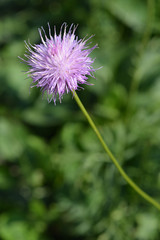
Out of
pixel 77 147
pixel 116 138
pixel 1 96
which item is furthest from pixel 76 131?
pixel 1 96

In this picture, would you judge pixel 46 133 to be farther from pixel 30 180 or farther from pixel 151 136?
pixel 151 136

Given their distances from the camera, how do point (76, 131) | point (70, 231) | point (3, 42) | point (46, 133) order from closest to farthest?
point (70, 231) < point (76, 131) < point (46, 133) < point (3, 42)

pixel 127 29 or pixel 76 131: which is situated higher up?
pixel 127 29

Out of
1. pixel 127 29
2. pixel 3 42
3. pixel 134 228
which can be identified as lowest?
pixel 134 228

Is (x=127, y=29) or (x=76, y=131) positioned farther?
(x=127, y=29)

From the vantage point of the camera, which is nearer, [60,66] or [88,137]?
[60,66]

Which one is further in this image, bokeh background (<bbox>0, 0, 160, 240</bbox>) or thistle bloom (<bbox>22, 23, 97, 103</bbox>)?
bokeh background (<bbox>0, 0, 160, 240</bbox>)

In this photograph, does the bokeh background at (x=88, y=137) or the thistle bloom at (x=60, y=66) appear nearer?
the thistle bloom at (x=60, y=66)

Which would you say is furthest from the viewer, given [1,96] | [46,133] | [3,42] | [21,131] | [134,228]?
[3,42]
